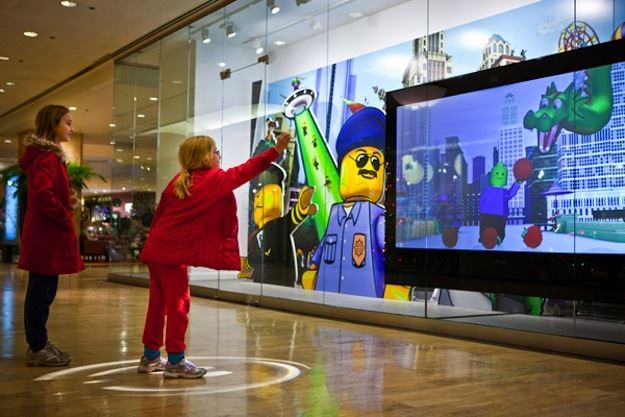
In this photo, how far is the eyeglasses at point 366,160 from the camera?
6.67 m

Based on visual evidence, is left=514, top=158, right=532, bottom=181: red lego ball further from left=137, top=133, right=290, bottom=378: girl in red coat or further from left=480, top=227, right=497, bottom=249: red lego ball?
left=137, top=133, right=290, bottom=378: girl in red coat

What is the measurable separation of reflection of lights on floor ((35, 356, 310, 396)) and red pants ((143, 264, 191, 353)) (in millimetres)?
218

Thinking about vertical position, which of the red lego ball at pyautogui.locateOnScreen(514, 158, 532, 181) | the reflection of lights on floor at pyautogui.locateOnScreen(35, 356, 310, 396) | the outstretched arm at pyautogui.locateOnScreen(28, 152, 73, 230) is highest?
the red lego ball at pyautogui.locateOnScreen(514, 158, 532, 181)

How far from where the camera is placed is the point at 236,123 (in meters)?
8.51

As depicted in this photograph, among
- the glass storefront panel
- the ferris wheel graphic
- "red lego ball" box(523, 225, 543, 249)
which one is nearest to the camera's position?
the ferris wheel graphic

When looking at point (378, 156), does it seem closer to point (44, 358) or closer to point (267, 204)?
point (267, 204)

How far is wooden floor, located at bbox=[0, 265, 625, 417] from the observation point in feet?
9.70

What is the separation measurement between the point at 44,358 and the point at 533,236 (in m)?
3.46

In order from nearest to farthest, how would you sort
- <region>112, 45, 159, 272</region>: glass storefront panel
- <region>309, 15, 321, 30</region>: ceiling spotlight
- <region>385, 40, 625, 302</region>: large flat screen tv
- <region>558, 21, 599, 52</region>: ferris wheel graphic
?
<region>385, 40, 625, 302</region>: large flat screen tv < <region>558, 21, 599, 52</region>: ferris wheel graphic < <region>309, 15, 321, 30</region>: ceiling spotlight < <region>112, 45, 159, 272</region>: glass storefront panel

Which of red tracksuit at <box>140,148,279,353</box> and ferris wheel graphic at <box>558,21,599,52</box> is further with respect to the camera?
ferris wheel graphic at <box>558,21,599,52</box>

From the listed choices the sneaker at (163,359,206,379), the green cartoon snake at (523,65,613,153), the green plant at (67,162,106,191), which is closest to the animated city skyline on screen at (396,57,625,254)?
the green cartoon snake at (523,65,613,153)

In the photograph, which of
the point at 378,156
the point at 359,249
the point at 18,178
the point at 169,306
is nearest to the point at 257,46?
the point at 378,156

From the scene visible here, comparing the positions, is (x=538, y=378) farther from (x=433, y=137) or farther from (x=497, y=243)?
(x=433, y=137)

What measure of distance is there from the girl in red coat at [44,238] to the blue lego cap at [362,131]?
3.49 meters
